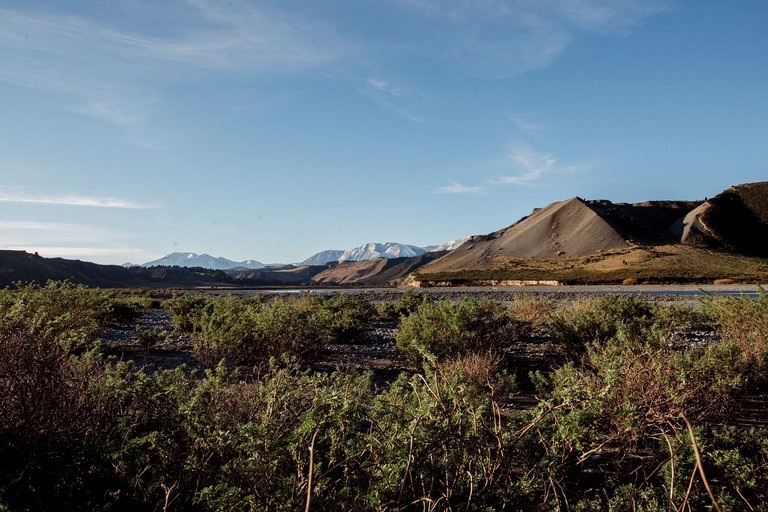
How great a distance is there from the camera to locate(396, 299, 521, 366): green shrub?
8406 millimetres

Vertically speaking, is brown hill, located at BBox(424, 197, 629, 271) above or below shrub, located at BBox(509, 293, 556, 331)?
above

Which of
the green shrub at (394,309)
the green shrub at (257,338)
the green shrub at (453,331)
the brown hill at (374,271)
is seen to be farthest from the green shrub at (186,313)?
the brown hill at (374,271)

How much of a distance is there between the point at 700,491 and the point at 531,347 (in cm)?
788

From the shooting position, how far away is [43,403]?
3.21 metres

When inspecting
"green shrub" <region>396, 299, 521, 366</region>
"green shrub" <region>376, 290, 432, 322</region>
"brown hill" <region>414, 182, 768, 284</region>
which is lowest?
"green shrub" <region>376, 290, 432, 322</region>

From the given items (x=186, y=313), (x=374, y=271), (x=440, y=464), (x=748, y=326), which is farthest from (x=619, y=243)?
(x=440, y=464)

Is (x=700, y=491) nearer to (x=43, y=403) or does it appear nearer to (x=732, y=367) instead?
(x=732, y=367)

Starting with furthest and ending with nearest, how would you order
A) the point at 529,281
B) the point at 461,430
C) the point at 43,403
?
the point at 529,281 → the point at 43,403 → the point at 461,430

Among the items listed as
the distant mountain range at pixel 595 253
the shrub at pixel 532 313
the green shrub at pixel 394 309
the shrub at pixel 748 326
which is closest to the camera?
the shrub at pixel 748 326

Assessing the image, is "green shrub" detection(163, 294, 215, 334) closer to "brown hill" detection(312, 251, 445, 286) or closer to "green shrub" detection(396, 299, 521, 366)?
"green shrub" detection(396, 299, 521, 366)

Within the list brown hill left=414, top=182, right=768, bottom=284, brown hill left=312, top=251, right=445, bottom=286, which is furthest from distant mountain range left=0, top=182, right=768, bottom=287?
brown hill left=312, top=251, right=445, bottom=286

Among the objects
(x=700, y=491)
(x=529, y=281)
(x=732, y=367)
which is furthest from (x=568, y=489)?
(x=529, y=281)

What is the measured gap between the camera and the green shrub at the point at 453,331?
8406mm

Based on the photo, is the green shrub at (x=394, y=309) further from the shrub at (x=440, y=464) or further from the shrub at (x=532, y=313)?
the shrub at (x=440, y=464)
